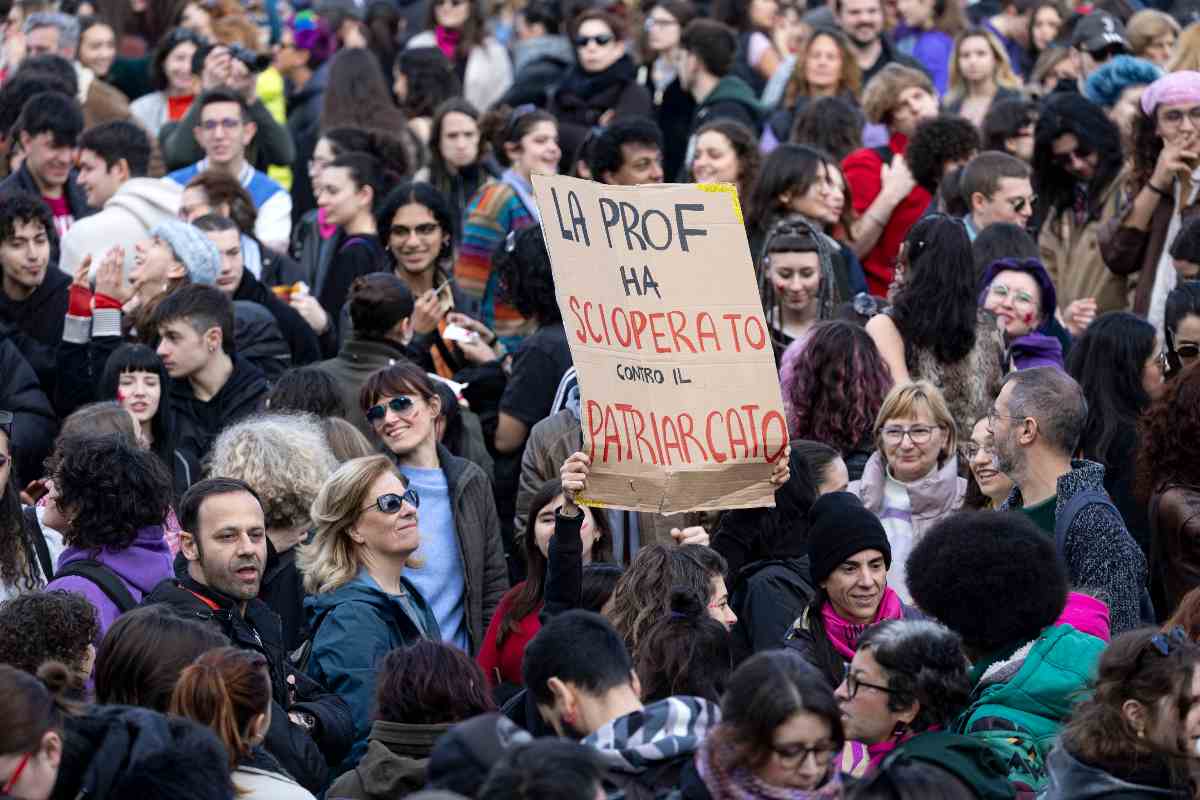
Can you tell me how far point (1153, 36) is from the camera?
42.5ft

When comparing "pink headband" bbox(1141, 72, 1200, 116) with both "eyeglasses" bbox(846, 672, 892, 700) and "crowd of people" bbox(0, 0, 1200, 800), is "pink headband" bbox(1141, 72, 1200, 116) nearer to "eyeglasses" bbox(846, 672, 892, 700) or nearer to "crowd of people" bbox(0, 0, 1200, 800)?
"crowd of people" bbox(0, 0, 1200, 800)

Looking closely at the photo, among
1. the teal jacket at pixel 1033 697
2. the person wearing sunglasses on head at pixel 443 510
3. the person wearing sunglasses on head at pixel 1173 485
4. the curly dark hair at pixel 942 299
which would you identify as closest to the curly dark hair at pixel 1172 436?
the person wearing sunglasses on head at pixel 1173 485

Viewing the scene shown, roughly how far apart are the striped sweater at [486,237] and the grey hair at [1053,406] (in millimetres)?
3723

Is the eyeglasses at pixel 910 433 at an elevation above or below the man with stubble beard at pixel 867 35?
below

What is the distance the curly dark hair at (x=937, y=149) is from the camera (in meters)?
10.9

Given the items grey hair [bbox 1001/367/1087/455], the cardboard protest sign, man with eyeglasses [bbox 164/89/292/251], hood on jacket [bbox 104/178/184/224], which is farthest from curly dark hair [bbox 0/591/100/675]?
man with eyeglasses [bbox 164/89/292/251]

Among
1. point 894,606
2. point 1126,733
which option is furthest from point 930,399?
point 1126,733

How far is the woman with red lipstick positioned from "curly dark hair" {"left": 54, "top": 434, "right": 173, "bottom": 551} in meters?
3.80

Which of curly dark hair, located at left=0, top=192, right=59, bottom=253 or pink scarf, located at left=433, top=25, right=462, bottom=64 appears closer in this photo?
curly dark hair, located at left=0, top=192, right=59, bottom=253

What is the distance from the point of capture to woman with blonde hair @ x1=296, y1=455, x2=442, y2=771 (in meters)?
6.67

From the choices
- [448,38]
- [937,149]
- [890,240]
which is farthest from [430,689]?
[448,38]

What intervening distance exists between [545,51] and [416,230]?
18.9 feet

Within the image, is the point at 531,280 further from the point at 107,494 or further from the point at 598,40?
the point at 598,40

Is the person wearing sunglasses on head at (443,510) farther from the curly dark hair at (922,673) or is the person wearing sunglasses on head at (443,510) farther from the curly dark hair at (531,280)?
the curly dark hair at (922,673)
